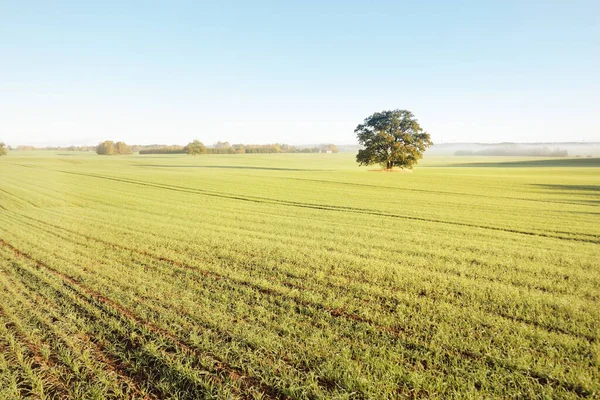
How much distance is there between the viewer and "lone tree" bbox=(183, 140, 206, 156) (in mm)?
121350

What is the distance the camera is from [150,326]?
18.7 feet

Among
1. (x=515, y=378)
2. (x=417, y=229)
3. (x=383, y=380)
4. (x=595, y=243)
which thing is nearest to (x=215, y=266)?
(x=383, y=380)

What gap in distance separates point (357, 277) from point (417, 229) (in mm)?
7062

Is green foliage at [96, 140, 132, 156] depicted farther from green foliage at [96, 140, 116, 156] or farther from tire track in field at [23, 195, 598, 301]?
tire track in field at [23, 195, 598, 301]

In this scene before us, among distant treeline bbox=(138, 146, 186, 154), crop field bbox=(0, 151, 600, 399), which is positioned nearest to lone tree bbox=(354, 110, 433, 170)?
crop field bbox=(0, 151, 600, 399)

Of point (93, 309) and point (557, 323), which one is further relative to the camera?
point (93, 309)

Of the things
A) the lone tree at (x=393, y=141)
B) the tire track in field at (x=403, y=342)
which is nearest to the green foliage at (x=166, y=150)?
the lone tree at (x=393, y=141)

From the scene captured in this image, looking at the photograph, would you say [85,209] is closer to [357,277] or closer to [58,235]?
[58,235]

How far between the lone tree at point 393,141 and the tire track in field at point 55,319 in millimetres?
54992

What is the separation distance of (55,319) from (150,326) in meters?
1.88

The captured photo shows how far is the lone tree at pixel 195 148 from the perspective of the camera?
398 feet

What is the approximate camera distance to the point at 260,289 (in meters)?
7.33

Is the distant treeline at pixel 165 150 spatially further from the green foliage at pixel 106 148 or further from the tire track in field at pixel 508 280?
the tire track in field at pixel 508 280

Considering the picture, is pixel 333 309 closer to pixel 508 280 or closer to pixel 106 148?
pixel 508 280
